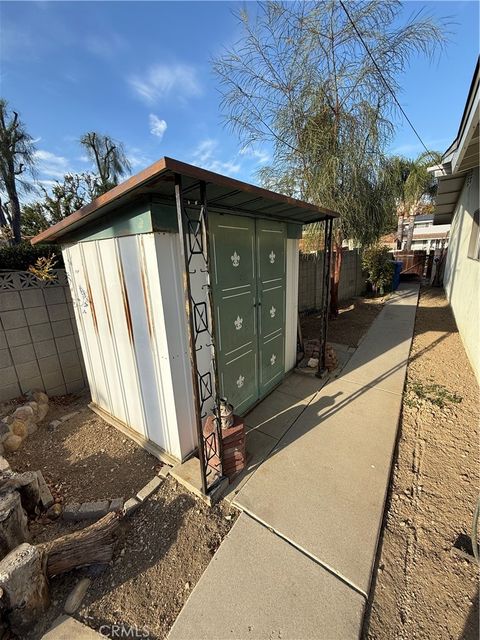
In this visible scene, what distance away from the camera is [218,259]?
2547 mm

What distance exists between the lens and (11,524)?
1.63m

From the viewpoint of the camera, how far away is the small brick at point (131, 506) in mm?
2055

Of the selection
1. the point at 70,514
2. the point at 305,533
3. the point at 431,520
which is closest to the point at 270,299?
the point at 305,533

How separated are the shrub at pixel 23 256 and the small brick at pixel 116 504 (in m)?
4.18

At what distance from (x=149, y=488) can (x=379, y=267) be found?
10963 millimetres

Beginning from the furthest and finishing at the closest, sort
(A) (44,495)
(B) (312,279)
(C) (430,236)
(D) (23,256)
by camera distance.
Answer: (C) (430,236) < (B) (312,279) < (D) (23,256) < (A) (44,495)

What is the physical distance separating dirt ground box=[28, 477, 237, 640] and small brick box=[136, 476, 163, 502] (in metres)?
0.06

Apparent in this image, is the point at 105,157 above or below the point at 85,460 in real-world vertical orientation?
above

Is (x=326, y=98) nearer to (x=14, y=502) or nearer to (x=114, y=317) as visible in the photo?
(x=114, y=317)

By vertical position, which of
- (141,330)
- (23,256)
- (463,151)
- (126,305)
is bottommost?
(141,330)

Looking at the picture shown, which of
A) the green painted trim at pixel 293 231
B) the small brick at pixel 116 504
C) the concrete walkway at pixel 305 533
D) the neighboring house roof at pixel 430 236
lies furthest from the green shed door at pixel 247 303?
the neighboring house roof at pixel 430 236

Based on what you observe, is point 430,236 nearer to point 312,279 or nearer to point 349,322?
point 312,279

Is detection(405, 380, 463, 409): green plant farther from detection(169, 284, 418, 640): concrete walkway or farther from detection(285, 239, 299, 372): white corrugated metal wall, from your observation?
detection(285, 239, 299, 372): white corrugated metal wall

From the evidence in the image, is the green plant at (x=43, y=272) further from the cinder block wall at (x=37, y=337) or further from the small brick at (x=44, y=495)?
the small brick at (x=44, y=495)
